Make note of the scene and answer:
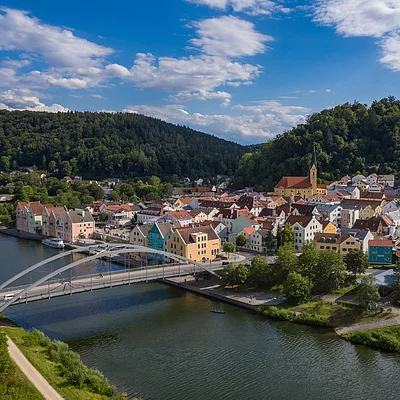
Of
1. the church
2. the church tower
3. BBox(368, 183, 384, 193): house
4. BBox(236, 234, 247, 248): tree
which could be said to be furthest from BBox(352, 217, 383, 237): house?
BBox(368, 183, 384, 193): house

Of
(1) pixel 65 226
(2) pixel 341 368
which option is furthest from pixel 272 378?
(1) pixel 65 226

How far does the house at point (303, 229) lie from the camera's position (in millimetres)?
34469

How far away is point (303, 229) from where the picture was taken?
34.4m

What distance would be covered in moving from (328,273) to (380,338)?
5489 mm

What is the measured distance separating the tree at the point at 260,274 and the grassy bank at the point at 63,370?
1169cm

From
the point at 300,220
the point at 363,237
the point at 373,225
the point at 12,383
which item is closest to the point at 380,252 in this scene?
the point at 363,237

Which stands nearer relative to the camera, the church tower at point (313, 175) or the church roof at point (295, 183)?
the church roof at point (295, 183)

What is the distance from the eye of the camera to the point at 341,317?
841 inches

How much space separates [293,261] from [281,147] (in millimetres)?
53226

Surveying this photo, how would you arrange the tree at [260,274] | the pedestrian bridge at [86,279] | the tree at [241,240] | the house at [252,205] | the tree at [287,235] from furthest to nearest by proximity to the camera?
the house at [252,205] → the tree at [241,240] → the tree at [287,235] → the tree at [260,274] → the pedestrian bridge at [86,279]

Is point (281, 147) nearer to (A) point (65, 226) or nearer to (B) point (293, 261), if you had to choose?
(A) point (65, 226)

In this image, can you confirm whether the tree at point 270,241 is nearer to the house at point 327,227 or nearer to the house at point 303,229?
the house at point 303,229

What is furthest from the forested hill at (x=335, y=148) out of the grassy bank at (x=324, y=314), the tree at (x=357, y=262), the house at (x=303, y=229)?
the grassy bank at (x=324, y=314)

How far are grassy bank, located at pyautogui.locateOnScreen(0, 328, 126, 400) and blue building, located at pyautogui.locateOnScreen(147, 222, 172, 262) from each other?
1440 cm
